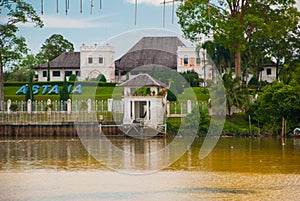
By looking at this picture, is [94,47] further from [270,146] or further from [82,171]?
[82,171]

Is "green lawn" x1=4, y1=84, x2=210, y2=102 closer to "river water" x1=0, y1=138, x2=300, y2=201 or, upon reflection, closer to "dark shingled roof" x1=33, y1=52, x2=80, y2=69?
"dark shingled roof" x1=33, y1=52, x2=80, y2=69

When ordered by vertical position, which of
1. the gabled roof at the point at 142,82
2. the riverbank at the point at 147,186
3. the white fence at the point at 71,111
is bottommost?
the riverbank at the point at 147,186

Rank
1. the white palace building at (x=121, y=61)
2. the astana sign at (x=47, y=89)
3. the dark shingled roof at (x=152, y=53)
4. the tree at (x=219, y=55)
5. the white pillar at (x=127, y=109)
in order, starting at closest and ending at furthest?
the white pillar at (x=127, y=109), the astana sign at (x=47, y=89), the tree at (x=219, y=55), the white palace building at (x=121, y=61), the dark shingled roof at (x=152, y=53)

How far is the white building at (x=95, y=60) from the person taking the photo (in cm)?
6575

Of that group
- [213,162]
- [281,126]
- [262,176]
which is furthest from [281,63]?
[262,176]

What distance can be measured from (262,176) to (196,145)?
1173 centimetres

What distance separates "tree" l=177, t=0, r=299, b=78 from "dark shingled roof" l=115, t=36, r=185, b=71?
18.0 meters

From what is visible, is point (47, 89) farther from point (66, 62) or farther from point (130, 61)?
point (130, 61)

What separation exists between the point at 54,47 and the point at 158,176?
59.3 m

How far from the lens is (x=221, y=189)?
2080cm

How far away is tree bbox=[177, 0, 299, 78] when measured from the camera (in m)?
44.1

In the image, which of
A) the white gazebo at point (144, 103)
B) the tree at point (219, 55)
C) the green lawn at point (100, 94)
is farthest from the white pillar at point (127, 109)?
the tree at point (219, 55)

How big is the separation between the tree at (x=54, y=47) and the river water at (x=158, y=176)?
4645 cm

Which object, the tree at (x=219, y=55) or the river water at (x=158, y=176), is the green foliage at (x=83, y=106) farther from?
the tree at (x=219, y=55)
